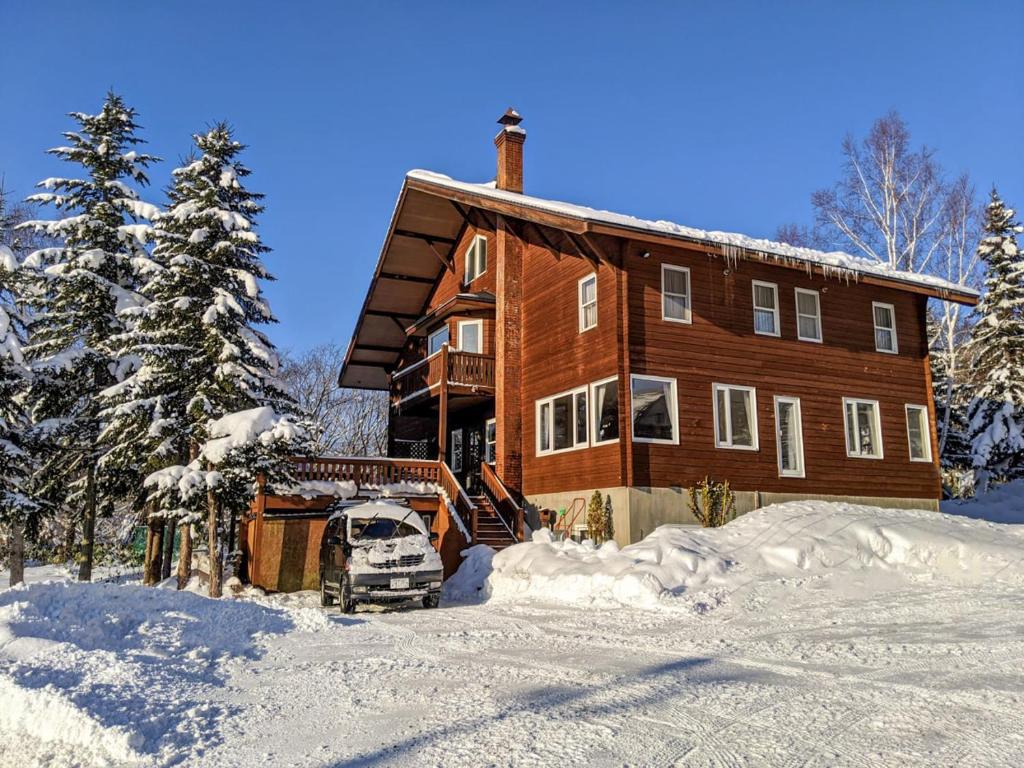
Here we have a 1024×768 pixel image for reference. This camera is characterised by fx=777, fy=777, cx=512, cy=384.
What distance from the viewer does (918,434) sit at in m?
21.5

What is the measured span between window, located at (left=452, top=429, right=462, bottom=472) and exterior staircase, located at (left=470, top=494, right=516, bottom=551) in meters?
6.00

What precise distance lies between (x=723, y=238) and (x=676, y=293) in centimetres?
168

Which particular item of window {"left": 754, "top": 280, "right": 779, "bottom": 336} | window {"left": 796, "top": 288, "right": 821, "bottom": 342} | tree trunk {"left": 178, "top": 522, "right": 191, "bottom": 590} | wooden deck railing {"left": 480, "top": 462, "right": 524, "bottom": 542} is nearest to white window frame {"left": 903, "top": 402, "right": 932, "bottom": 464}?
window {"left": 796, "top": 288, "right": 821, "bottom": 342}

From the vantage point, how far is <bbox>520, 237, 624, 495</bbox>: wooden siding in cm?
1805

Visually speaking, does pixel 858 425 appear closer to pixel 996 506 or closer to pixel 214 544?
pixel 996 506

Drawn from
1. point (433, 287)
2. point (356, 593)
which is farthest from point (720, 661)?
point (433, 287)

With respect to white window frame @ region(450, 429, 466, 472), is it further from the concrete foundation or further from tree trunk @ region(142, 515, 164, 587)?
tree trunk @ region(142, 515, 164, 587)

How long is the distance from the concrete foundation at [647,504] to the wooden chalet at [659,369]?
0.14ft

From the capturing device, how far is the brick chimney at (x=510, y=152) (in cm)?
2434

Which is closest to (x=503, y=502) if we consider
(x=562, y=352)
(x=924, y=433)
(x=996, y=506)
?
(x=562, y=352)

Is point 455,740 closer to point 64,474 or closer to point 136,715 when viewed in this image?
point 136,715

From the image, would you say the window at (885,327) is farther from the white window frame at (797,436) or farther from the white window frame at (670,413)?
the white window frame at (670,413)

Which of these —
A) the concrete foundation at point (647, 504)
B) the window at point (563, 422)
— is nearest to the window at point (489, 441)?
the window at point (563, 422)

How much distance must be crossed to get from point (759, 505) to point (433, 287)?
14.7 metres
